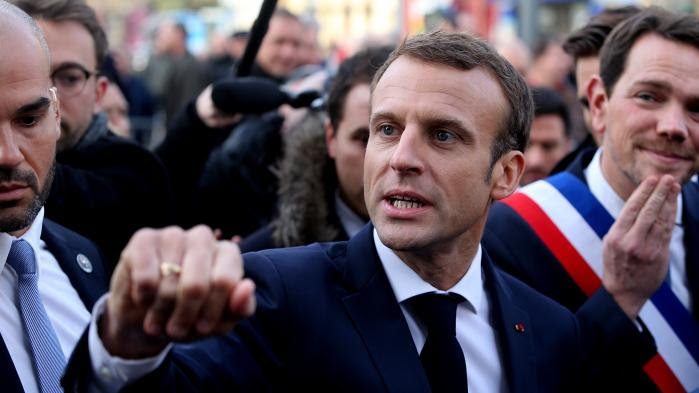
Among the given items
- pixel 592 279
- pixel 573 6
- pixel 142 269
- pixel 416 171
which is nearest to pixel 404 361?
pixel 416 171

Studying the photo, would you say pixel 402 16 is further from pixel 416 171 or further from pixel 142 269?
pixel 142 269

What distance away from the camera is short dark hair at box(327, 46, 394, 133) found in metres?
4.48

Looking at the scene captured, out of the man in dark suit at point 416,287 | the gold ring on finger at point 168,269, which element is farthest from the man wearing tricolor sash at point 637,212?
the gold ring on finger at point 168,269

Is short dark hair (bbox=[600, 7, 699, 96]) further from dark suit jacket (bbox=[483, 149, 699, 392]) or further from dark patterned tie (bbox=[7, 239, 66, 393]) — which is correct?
dark patterned tie (bbox=[7, 239, 66, 393])

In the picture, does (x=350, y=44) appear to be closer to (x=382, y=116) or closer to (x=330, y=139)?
(x=330, y=139)

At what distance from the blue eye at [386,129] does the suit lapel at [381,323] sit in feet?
1.02

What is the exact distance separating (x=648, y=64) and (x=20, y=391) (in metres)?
2.49

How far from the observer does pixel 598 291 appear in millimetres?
3416

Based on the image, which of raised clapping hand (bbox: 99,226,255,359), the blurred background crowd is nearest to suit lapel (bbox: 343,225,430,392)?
raised clapping hand (bbox: 99,226,255,359)

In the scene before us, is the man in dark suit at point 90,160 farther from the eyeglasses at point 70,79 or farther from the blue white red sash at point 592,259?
the blue white red sash at point 592,259

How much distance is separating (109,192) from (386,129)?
1.60 metres

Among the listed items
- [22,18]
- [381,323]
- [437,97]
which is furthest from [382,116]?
[22,18]

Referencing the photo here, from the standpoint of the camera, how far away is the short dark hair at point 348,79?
448 cm

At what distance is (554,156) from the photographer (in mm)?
6340
